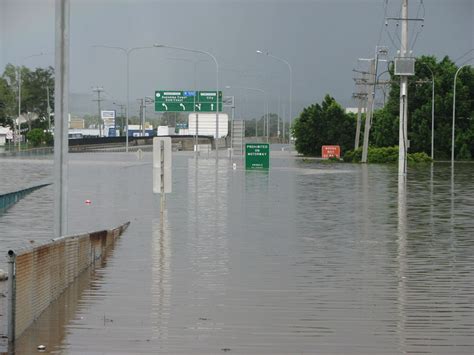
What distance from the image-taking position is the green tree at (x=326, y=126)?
348 ft

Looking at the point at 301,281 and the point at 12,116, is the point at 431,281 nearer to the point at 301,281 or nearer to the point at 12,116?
the point at 301,281

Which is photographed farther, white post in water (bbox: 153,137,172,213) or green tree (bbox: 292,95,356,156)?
green tree (bbox: 292,95,356,156)

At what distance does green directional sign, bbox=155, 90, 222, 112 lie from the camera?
9338cm

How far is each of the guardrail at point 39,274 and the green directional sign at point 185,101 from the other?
259 ft

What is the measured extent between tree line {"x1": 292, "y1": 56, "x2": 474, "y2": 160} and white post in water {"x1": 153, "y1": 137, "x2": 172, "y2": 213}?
67.0 meters

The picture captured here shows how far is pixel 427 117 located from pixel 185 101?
74.3 feet

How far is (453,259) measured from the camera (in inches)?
666

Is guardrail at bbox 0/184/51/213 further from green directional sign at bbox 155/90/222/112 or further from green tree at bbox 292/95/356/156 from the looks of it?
green tree at bbox 292/95/356/156

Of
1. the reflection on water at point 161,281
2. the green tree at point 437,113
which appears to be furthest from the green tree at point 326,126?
the reflection on water at point 161,281

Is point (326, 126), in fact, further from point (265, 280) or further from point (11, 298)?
point (11, 298)

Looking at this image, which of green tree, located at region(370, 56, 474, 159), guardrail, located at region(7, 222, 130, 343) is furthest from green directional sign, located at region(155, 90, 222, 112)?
guardrail, located at region(7, 222, 130, 343)

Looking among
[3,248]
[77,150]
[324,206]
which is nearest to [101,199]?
[324,206]

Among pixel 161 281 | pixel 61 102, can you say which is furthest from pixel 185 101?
pixel 61 102

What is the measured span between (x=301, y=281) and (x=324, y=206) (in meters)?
16.0
